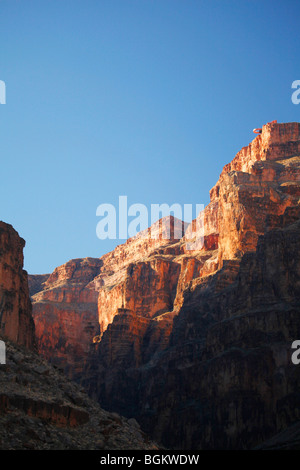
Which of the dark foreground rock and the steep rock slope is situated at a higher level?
the steep rock slope

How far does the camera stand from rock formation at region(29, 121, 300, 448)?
405ft

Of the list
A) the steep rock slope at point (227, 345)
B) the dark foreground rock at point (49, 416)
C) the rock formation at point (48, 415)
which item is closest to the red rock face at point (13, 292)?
the rock formation at point (48, 415)

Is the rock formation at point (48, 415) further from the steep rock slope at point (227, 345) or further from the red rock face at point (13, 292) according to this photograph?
the steep rock slope at point (227, 345)

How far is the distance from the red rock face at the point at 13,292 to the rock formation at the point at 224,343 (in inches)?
1386

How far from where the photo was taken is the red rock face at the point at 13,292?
327 feet

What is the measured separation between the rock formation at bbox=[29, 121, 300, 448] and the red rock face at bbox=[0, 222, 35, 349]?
1386 inches

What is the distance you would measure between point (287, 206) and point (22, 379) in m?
115

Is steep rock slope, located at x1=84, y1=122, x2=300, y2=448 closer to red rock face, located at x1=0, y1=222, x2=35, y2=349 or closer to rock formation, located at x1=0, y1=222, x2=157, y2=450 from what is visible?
red rock face, located at x1=0, y1=222, x2=35, y2=349

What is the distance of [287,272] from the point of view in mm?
140250

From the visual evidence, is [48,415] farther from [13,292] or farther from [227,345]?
[227,345]

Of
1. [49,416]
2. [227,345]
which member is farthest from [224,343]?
[49,416]

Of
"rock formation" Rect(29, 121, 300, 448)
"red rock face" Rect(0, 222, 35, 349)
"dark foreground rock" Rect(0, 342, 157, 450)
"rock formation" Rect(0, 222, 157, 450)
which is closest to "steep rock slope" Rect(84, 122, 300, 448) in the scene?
"rock formation" Rect(29, 121, 300, 448)
